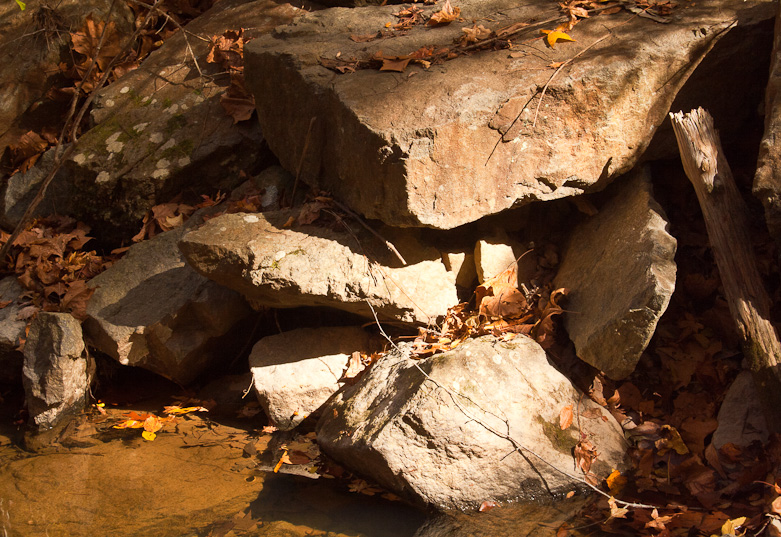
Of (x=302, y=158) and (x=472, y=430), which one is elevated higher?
(x=302, y=158)

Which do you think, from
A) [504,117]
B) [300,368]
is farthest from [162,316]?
[504,117]

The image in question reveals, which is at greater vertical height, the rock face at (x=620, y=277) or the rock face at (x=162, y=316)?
the rock face at (x=620, y=277)

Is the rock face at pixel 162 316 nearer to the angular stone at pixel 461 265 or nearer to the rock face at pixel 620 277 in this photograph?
the angular stone at pixel 461 265

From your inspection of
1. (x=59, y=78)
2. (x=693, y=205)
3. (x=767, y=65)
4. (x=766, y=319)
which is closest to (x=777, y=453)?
(x=766, y=319)

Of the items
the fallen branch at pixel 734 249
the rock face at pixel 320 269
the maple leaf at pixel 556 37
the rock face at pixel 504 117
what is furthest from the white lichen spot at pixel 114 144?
the fallen branch at pixel 734 249

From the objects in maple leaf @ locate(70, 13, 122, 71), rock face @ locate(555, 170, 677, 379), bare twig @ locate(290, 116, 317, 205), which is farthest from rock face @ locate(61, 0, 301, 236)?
rock face @ locate(555, 170, 677, 379)

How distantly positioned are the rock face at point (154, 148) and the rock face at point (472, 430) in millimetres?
2388

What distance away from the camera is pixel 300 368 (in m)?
3.88

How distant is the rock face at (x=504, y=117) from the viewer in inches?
131

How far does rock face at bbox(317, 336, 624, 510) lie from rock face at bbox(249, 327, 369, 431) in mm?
474

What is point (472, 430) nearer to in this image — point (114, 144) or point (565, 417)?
point (565, 417)

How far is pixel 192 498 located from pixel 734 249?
304 cm

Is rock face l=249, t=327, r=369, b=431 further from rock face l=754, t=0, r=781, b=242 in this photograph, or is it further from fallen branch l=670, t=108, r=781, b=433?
rock face l=754, t=0, r=781, b=242

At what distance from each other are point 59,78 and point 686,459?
5.77 m
